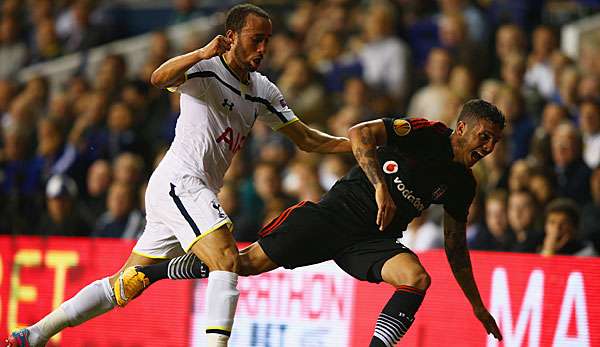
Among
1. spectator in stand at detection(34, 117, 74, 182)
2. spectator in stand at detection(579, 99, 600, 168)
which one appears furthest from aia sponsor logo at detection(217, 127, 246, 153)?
spectator in stand at detection(34, 117, 74, 182)

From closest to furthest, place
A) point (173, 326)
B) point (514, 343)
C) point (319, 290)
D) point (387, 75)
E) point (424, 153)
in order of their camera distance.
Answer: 1. point (424, 153)
2. point (514, 343)
3. point (319, 290)
4. point (173, 326)
5. point (387, 75)

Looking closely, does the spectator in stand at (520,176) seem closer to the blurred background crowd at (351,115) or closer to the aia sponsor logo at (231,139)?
the blurred background crowd at (351,115)

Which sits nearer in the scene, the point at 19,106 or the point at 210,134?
the point at 210,134

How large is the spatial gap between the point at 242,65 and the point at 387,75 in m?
5.35

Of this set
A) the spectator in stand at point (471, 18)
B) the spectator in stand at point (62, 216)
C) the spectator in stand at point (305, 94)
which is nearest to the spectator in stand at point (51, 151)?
the spectator in stand at point (62, 216)

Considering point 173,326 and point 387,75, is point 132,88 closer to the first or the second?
point 387,75

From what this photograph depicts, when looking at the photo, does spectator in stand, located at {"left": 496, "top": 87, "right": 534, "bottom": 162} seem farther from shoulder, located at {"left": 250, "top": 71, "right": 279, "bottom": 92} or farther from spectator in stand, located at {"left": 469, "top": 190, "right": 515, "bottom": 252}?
shoulder, located at {"left": 250, "top": 71, "right": 279, "bottom": 92}

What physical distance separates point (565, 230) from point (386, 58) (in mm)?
3941

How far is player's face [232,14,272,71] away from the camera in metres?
6.33

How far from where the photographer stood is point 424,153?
21.2 feet

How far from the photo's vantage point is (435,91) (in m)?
11.0

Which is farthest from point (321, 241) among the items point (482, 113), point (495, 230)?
point (495, 230)

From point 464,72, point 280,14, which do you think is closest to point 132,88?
point 280,14

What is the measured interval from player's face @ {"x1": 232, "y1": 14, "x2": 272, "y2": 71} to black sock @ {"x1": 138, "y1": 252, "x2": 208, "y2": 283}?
1228 millimetres
